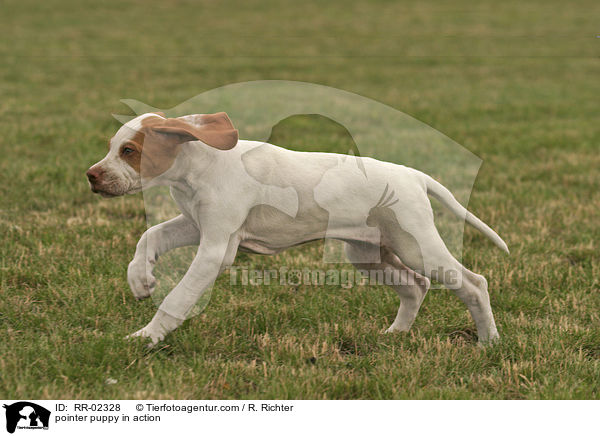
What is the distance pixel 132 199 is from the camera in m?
6.43

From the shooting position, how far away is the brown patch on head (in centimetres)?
321

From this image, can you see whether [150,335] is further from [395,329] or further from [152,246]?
[395,329]

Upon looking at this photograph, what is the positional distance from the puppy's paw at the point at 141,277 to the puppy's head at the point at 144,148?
47 cm

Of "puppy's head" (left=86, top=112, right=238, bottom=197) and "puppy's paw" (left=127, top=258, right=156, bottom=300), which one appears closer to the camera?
"puppy's head" (left=86, top=112, right=238, bottom=197)

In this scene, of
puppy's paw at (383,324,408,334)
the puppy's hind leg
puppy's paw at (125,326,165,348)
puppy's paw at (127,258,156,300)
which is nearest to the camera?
puppy's paw at (125,326,165,348)

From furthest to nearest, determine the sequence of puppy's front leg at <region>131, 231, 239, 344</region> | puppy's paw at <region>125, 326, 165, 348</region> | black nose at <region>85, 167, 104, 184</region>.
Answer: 1. puppy's paw at <region>125, 326, 165, 348</region>
2. puppy's front leg at <region>131, 231, 239, 344</region>
3. black nose at <region>85, 167, 104, 184</region>

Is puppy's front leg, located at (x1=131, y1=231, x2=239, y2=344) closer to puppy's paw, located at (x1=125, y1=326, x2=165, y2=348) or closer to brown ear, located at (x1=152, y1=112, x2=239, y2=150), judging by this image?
puppy's paw, located at (x1=125, y1=326, x2=165, y2=348)

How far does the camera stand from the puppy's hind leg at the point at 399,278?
3.88 m

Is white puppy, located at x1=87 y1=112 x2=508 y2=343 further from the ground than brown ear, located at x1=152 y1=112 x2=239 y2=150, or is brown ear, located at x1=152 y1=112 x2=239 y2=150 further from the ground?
brown ear, located at x1=152 y1=112 x2=239 y2=150

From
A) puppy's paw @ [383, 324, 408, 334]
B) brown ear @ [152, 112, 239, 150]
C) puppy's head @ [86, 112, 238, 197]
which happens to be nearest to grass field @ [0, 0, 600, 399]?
puppy's paw @ [383, 324, 408, 334]

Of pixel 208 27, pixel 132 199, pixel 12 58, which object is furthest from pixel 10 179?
pixel 208 27

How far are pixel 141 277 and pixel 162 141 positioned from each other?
2.51ft

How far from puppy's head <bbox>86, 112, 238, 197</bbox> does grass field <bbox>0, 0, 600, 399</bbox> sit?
867mm

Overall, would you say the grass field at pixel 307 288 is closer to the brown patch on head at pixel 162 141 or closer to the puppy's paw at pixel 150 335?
the puppy's paw at pixel 150 335
